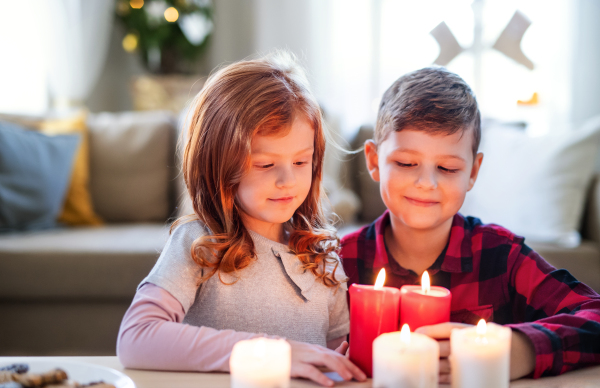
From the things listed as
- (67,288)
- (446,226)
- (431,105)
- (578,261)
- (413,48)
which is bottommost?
(67,288)

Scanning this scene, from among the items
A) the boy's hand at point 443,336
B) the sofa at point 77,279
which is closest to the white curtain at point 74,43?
the sofa at point 77,279

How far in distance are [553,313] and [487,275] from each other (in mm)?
143

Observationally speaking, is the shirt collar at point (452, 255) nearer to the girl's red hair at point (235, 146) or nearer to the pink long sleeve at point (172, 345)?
the girl's red hair at point (235, 146)

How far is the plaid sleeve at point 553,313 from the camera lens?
665 mm

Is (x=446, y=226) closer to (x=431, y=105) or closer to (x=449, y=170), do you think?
(x=449, y=170)

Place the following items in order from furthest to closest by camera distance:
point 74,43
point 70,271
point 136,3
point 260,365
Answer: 1. point 136,3
2. point 74,43
3. point 70,271
4. point 260,365

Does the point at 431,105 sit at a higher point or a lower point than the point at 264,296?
higher

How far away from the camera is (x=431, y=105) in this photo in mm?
927

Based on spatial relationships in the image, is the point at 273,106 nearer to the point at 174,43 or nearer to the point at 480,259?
the point at 480,259

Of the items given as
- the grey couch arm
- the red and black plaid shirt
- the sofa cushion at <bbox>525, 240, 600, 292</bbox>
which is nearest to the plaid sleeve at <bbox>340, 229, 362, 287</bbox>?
the red and black plaid shirt

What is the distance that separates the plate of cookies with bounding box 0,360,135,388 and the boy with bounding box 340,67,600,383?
57 centimetres

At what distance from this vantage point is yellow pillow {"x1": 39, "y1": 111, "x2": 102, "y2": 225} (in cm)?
239

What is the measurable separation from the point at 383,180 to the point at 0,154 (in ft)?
5.84

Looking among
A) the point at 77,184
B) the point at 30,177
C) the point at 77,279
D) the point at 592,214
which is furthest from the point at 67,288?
the point at 592,214
